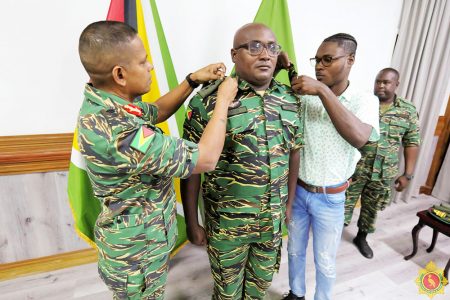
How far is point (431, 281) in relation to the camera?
207 cm

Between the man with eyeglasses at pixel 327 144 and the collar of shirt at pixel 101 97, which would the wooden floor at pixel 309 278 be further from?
the collar of shirt at pixel 101 97

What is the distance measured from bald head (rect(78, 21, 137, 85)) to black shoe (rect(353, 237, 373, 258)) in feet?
8.03

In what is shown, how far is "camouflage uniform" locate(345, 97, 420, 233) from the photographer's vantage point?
220 centimetres

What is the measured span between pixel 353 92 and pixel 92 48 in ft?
3.96

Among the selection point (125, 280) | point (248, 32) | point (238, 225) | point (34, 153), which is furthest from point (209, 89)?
point (34, 153)

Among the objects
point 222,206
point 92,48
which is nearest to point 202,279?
point 222,206

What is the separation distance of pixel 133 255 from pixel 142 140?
1.61ft

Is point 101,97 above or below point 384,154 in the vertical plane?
above

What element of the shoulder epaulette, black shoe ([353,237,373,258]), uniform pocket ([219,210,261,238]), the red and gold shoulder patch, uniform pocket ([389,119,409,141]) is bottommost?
black shoe ([353,237,373,258])

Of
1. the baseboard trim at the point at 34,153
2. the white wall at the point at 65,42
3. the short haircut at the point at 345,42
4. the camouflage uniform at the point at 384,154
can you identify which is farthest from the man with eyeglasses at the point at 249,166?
the camouflage uniform at the point at 384,154

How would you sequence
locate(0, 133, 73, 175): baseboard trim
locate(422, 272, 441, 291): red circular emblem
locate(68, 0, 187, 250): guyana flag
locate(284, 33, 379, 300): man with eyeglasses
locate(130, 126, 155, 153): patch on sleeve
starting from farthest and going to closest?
locate(422, 272, 441, 291): red circular emblem → locate(0, 133, 73, 175): baseboard trim → locate(68, 0, 187, 250): guyana flag → locate(284, 33, 379, 300): man with eyeglasses → locate(130, 126, 155, 153): patch on sleeve

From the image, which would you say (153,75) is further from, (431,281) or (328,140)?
(431,281)

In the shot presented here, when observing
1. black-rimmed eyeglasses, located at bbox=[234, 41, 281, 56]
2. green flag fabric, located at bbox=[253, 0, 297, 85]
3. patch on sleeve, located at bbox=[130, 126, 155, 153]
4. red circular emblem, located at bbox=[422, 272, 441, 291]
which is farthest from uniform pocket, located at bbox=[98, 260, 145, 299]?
red circular emblem, located at bbox=[422, 272, 441, 291]

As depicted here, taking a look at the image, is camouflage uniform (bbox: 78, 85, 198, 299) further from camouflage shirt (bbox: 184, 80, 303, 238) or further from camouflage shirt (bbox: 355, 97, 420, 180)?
camouflage shirt (bbox: 355, 97, 420, 180)
